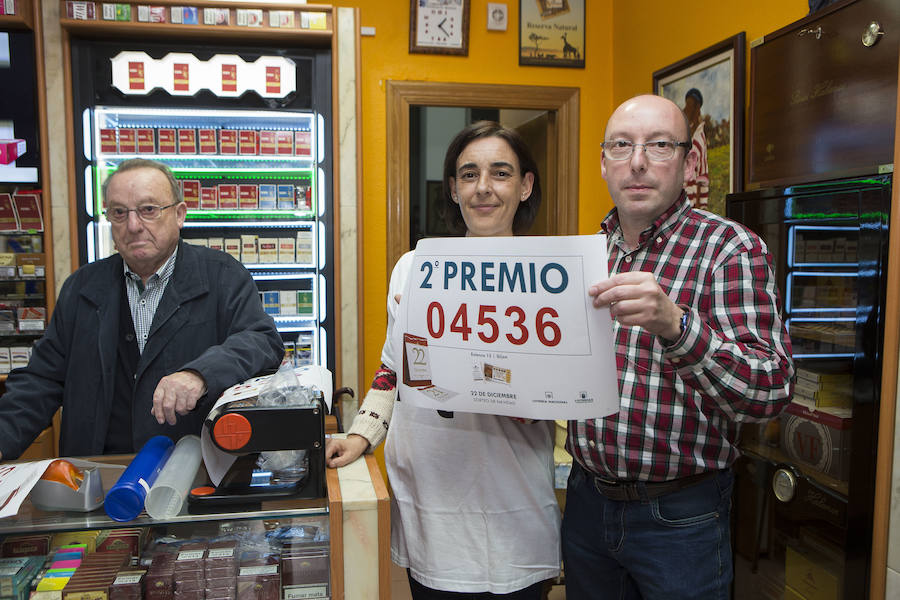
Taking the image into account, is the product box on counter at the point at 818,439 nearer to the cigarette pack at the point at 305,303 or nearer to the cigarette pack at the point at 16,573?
the cigarette pack at the point at 16,573

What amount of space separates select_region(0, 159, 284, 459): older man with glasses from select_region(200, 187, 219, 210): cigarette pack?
5.56ft

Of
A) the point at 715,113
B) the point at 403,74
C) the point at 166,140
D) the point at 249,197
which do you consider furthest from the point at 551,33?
the point at 166,140

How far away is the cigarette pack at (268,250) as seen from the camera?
11.8 feet

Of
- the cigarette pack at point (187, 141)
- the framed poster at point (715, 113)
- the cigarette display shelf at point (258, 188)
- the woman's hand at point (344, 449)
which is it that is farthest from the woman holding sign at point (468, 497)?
the cigarette pack at point (187, 141)

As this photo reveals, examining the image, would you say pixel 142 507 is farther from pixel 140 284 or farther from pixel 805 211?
pixel 805 211

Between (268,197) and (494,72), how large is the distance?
1690 millimetres

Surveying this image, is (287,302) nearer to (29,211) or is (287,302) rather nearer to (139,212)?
(29,211)

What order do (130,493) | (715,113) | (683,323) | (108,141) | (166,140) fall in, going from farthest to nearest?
(166,140), (108,141), (715,113), (683,323), (130,493)

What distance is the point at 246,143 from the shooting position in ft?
11.6

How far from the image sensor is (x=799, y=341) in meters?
2.46

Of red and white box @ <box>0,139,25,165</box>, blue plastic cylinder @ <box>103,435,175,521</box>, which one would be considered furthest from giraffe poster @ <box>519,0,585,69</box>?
blue plastic cylinder @ <box>103,435,175,521</box>

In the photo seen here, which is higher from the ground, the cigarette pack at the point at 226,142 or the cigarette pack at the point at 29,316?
the cigarette pack at the point at 226,142

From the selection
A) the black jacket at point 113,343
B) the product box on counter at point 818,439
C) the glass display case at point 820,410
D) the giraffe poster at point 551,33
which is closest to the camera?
the black jacket at point 113,343

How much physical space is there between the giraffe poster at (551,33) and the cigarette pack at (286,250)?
6.30ft
